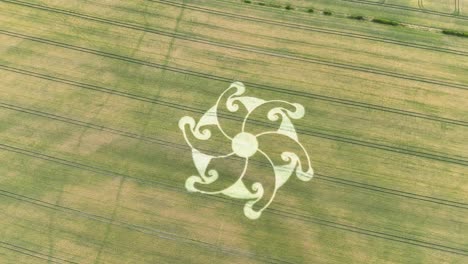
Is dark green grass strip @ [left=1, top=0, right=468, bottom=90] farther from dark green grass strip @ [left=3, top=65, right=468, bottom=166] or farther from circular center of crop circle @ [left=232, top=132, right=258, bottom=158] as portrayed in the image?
circular center of crop circle @ [left=232, top=132, right=258, bottom=158]

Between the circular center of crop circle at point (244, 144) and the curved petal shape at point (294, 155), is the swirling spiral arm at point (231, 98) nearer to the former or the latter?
the circular center of crop circle at point (244, 144)

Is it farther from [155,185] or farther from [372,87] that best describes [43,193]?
[372,87]

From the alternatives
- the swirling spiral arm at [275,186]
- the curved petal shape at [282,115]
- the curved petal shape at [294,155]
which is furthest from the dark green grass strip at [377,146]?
the swirling spiral arm at [275,186]

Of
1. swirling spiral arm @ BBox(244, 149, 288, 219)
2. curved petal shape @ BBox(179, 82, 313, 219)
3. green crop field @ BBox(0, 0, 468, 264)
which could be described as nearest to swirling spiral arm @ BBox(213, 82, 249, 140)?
curved petal shape @ BBox(179, 82, 313, 219)

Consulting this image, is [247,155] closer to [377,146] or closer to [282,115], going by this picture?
[282,115]

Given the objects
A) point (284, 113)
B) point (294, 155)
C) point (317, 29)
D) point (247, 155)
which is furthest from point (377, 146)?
point (317, 29)

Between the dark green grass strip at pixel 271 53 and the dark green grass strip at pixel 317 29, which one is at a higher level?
the dark green grass strip at pixel 317 29

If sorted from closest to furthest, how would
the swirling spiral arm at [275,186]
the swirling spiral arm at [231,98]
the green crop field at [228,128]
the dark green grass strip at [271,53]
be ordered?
the green crop field at [228,128] → the swirling spiral arm at [275,186] → the swirling spiral arm at [231,98] → the dark green grass strip at [271,53]
